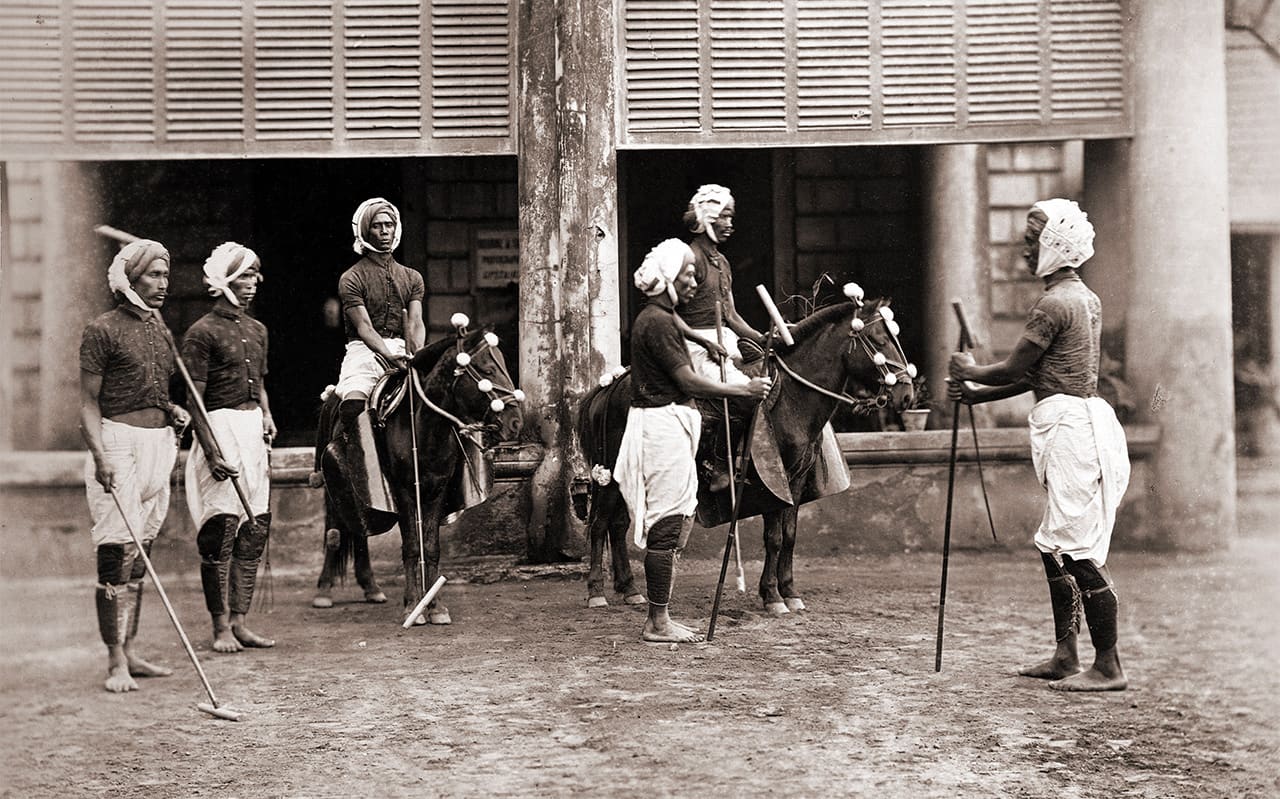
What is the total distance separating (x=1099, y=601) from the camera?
6.73m

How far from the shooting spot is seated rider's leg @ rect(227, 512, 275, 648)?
8102mm

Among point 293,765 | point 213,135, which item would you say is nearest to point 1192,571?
point 293,765

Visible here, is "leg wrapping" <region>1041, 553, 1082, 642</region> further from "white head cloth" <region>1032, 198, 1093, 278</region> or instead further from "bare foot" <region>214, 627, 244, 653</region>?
"bare foot" <region>214, 627, 244, 653</region>

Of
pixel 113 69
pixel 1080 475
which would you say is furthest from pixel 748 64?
pixel 1080 475

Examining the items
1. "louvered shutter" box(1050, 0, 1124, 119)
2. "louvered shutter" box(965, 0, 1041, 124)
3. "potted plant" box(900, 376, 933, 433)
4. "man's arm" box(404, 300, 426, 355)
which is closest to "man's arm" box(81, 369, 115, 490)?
"man's arm" box(404, 300, 426, 355)

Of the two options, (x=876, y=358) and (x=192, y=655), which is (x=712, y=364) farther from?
(x=192, y=655)

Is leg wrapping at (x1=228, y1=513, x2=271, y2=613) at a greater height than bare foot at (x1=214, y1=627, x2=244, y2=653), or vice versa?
leg wrapping at (x1=228, y1=513, x2=271, y2=613)

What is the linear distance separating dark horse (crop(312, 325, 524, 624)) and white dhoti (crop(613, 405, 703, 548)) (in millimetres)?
875

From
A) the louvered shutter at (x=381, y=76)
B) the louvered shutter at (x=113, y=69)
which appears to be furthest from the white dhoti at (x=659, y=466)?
the louvered shutter at (x=113, y=69)

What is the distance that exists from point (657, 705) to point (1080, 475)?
2.33 meters

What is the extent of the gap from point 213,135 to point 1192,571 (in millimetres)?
7972

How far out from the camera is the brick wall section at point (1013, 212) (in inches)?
523

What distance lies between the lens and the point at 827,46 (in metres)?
10.8

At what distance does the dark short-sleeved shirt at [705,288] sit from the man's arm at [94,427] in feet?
12.4
